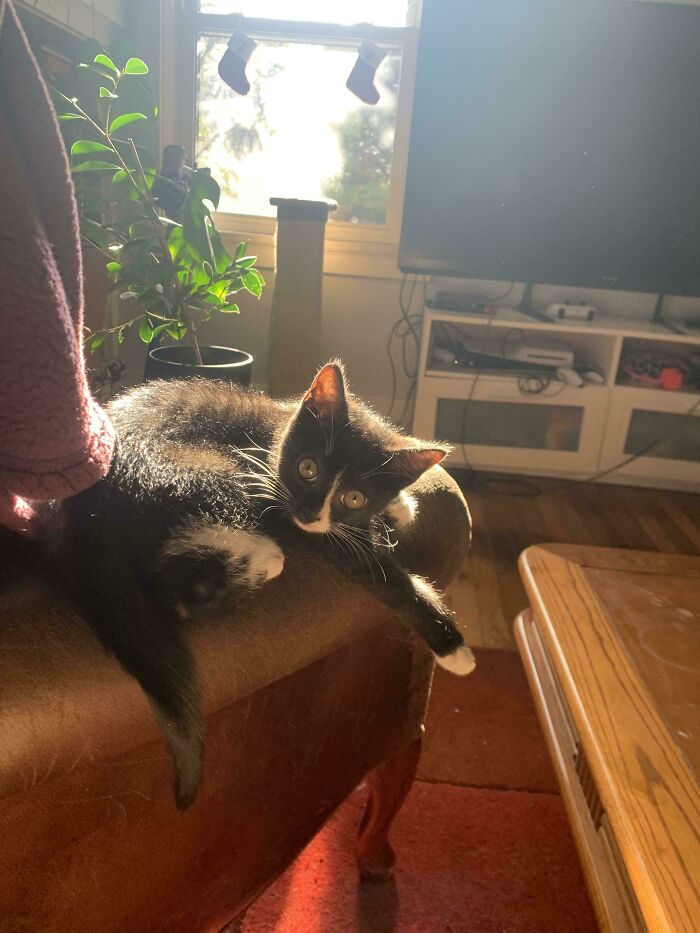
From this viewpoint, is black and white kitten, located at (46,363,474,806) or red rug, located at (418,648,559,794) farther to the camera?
red rug, located at (418,648,559,794)

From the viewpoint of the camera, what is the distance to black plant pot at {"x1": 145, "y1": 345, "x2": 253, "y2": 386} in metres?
1.61

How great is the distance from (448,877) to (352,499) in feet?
1.92

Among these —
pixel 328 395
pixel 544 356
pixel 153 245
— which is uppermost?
pixel 153 245

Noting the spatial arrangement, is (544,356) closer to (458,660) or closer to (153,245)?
(153,245)

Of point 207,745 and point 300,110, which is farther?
point 300,110

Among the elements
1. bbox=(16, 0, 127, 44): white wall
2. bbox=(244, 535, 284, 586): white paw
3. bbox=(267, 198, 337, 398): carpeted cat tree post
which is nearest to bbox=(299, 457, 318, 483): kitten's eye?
bbox=(244, 535, 284, 586): white paw

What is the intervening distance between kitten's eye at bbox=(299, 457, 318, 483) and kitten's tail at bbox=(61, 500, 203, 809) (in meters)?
0.38

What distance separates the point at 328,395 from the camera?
2.78ft

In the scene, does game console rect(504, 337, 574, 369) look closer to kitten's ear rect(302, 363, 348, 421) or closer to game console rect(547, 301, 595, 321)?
game console rect(547, 301, 595, 321)

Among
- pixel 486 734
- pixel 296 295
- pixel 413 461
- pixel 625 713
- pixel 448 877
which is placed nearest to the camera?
pixel 625 713

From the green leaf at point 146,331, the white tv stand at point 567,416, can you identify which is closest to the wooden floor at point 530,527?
the white tv stand at point 567,416

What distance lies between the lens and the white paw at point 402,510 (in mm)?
808

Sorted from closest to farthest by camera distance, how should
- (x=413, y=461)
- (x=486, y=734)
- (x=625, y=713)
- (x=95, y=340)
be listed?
(x=625, y=713), (x=413, y=461), (x=486, y=734), (x=95, y=340)

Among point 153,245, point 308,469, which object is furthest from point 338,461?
point 153,245
